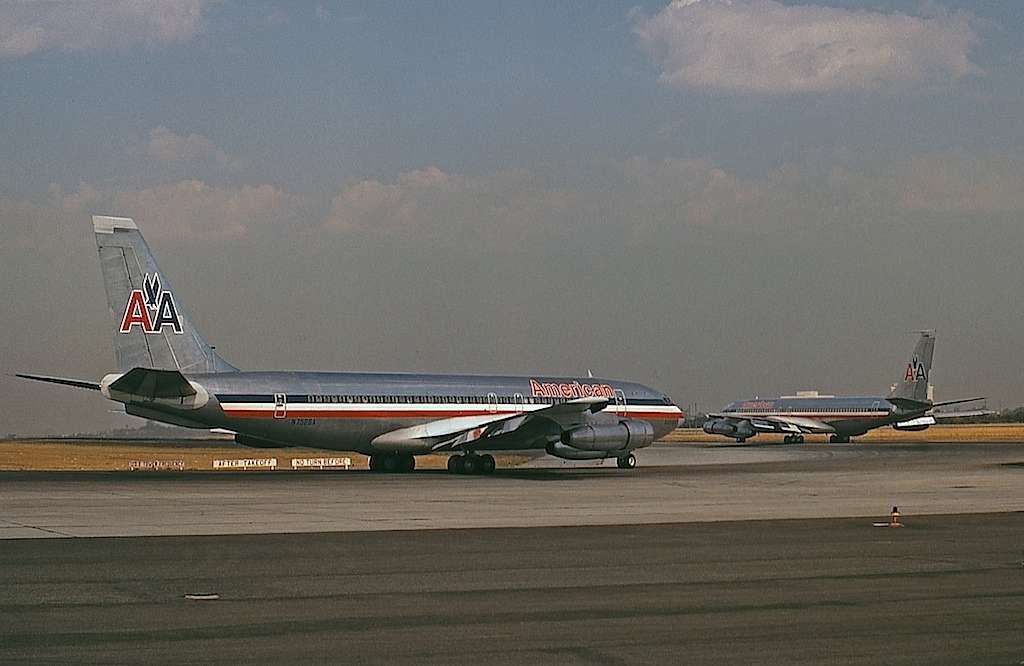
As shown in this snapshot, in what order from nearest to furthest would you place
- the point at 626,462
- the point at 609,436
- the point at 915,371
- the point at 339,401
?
the point at 339,401 → the point at 609,436 → the point at 626,462 → the point at 915,371

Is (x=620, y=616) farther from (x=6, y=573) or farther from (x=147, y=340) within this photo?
(x=147, y=340)

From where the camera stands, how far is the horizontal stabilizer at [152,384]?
3738 centimetres

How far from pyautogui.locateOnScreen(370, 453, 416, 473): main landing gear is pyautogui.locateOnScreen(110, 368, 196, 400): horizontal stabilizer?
1049cm

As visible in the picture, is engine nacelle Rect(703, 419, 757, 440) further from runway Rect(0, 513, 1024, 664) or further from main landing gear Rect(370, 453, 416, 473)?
runway Rect(0, 513, 1024, 664)

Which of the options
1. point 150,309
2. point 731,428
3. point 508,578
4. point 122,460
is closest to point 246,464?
point 122,460

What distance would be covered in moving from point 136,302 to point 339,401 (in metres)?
7.71

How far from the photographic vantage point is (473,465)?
47.5 m

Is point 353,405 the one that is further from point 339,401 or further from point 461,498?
point 461,498

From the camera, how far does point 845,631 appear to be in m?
11.6

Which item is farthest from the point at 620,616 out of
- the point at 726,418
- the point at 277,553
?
the point at 726,418

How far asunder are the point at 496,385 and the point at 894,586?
35477 mm

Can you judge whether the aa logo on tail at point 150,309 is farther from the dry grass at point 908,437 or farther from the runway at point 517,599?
the dry grass at point 908,437

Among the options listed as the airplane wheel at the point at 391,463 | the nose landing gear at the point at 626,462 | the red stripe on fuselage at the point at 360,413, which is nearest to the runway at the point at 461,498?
the red stripe on fuselage at the point at 360,413

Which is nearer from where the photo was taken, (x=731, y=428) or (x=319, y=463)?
(x=319, y=463)
